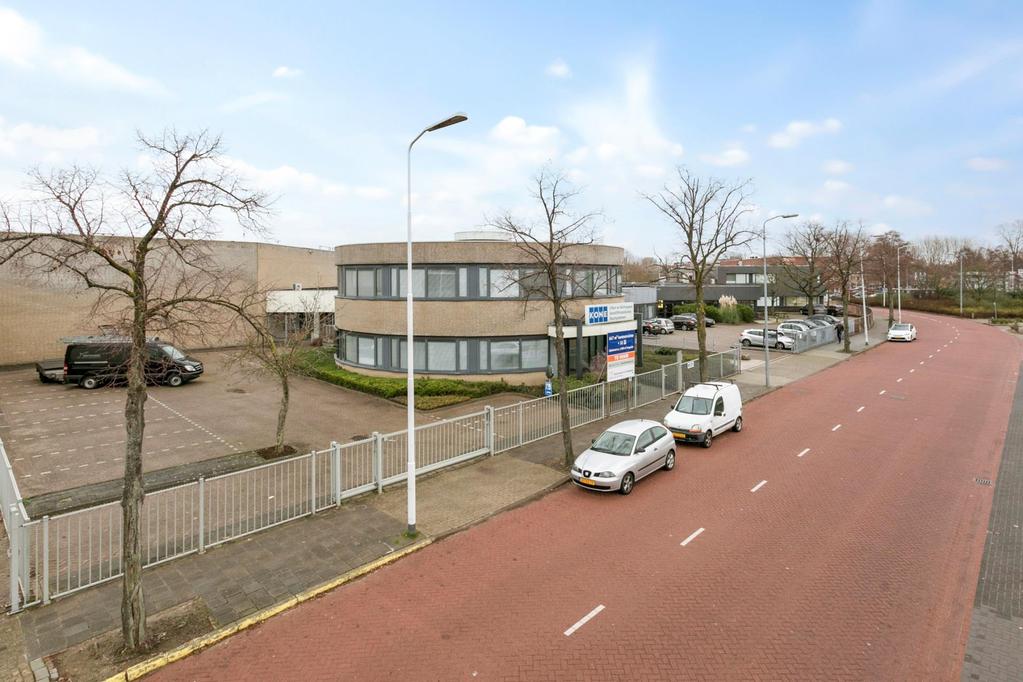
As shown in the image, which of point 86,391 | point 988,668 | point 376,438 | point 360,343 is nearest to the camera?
point 988,668

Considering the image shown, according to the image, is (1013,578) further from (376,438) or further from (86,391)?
(86,391)

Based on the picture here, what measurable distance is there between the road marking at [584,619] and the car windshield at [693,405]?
1067 cm

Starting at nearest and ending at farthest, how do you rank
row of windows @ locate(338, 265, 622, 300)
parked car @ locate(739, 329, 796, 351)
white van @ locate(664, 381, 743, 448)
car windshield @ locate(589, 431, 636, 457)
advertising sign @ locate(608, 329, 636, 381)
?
car windshield @ locate(589, 431, 636, 457)
white van @ locate(664, 381, 743, 448)
advertising sign @ locate(608, 329, 636, 381)
row of windows @ locate(338, 265, 622, 300)
parked car @ locate(739, 329, 796, 351)

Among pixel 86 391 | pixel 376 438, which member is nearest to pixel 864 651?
pixel 376 438

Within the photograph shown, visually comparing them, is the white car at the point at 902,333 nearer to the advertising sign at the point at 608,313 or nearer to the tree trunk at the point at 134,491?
the advertising sign at the point at 608,313

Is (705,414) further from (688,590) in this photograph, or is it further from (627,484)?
(688,590)

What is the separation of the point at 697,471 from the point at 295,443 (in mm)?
12419

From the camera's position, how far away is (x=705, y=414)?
17.9 meters

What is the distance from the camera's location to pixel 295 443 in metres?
18.0

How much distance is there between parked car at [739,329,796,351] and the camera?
39.6 m

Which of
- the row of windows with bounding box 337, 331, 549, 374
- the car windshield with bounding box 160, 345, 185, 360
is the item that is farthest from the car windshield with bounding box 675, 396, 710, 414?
the car windshield with bounding box 160, 345, 185, 360

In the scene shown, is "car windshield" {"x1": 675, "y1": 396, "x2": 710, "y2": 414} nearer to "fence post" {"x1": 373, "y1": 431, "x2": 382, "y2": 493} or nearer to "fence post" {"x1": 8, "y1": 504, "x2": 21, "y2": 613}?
"fence post" {"x1": 373, "y1": 431, "x2": 382, "y2": 493}

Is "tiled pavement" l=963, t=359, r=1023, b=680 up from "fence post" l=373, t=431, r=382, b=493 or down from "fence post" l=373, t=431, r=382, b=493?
down

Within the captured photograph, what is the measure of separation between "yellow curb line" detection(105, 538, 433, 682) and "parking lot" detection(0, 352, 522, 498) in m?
8.18
